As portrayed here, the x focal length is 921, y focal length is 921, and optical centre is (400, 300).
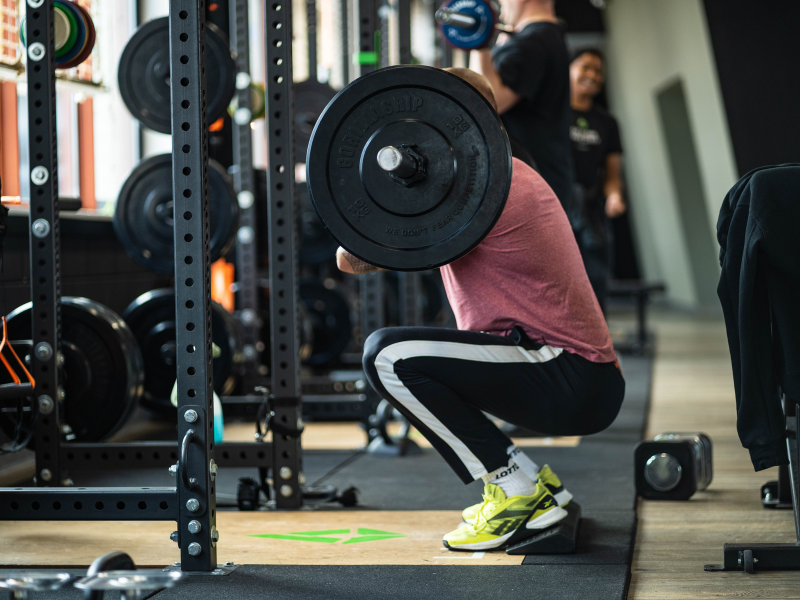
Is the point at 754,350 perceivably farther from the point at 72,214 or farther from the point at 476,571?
the point at 72,214

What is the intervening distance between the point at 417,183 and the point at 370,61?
1607 millimetres

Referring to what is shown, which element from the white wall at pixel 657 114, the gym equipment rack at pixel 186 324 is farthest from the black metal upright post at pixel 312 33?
the white wall at pixel 657 114

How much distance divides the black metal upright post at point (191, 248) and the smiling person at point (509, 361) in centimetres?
33

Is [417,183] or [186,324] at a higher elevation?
[417,183]

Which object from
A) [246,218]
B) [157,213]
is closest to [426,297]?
[246,218]

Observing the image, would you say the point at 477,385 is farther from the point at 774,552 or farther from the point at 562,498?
the point at 774,552

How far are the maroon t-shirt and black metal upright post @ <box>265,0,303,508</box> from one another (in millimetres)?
560

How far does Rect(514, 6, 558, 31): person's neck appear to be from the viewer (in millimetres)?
2848

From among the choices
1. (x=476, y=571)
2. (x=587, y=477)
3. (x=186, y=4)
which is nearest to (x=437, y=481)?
(x=587, y=477)

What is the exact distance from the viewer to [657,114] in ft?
34.3

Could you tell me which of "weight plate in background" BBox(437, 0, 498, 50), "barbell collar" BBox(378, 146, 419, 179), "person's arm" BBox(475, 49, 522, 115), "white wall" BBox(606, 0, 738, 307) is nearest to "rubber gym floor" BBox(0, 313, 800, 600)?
"barbell collar" BBox(378, 146, 419, 179)

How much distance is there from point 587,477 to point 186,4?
1791mm

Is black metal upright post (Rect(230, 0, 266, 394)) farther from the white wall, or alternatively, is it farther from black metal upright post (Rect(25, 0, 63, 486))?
the white wall

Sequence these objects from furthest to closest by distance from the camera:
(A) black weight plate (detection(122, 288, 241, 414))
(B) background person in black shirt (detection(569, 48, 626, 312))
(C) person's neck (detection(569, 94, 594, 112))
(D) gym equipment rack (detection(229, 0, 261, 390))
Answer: (C) person's neck (detection(569, 94, 594, 112)) < (B) background person in black shirt (detection(569, 48, 626, 312)) < (D) gym equipment rack (detection(229, 0, 261, 390)) < (A) black weight plate (detection(122, 288, 241, 414))
